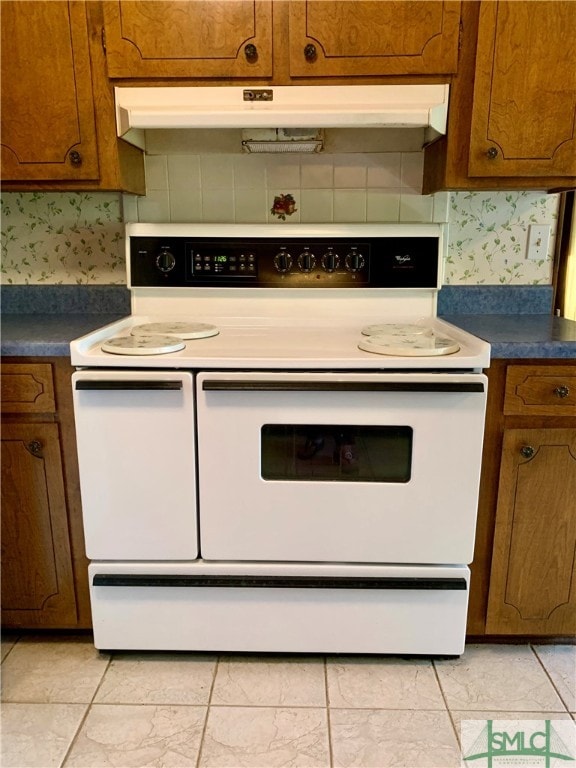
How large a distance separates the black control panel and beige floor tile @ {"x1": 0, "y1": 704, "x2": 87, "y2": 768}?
1.22 metres

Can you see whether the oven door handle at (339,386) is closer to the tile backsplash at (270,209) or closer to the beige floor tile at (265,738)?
the tile backsplash at (270,209)

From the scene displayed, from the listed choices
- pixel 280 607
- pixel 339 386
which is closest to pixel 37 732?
pixel 280 607

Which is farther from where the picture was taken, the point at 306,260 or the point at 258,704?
the point at 306,260

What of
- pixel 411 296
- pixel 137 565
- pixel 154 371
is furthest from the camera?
pixel 411 296

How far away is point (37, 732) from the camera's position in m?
1.32

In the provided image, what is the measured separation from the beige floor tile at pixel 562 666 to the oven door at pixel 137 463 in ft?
3.36

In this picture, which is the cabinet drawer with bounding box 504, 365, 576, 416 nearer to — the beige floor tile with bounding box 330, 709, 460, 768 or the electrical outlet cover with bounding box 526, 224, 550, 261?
the electrical outlet cover with bounding box 526, 224, 550, 261

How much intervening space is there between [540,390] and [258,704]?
41.7 inches

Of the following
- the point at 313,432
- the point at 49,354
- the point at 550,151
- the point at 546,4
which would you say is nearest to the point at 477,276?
the point at 550,151

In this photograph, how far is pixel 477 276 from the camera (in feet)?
6.10

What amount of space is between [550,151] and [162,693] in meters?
1.75

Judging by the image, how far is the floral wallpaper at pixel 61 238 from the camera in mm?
1834

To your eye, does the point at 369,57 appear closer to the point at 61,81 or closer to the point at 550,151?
the point at 550,151

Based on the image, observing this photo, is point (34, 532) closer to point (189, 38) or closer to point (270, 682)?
point (270, 682)
